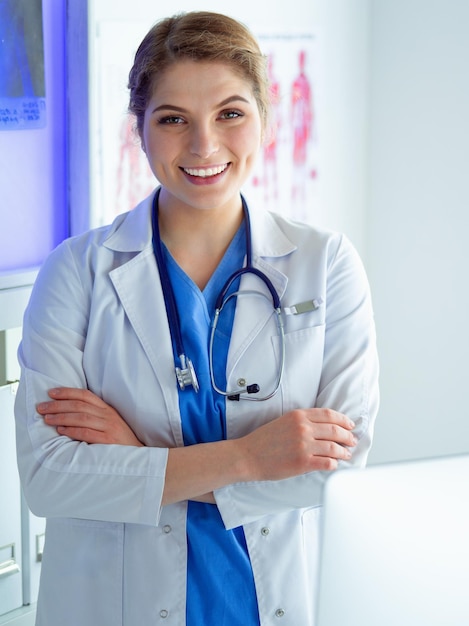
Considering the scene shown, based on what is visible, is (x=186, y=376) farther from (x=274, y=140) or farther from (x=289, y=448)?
(x=274, y=140)

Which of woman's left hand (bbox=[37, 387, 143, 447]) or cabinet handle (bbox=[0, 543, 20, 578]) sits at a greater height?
woman's left hand (bbox=[37, 387, 143, 447])

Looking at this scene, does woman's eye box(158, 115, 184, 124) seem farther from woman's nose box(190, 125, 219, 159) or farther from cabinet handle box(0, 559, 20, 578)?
cabinet handle box(0, 559, 20, 578)

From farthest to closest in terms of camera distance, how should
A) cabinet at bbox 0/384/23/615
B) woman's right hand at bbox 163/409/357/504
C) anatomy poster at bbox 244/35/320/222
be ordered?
anatomy poster at bbox 244/35/320/222 → cabinet at bbox 0/384/23/615 → woman's right hand at bbox 163/409/357/504

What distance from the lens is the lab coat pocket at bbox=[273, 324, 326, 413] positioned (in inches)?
53.9

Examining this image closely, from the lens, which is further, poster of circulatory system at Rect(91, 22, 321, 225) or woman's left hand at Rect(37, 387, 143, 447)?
poster of circulatory system at Rect(91, 22, 321, 225)

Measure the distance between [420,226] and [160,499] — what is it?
175 cm

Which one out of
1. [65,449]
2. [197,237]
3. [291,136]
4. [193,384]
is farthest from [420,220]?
[65,449]

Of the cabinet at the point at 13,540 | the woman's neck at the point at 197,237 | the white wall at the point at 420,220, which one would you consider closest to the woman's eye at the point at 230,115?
the woman's neck at the point at 197,237

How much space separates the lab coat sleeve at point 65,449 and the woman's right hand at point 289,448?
0.13 m

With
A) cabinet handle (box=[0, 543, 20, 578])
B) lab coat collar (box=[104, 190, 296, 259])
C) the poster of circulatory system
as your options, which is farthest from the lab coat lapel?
the poster of circulatory system

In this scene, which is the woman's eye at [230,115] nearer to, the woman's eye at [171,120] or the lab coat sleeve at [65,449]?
the woman's eye at [171,120]

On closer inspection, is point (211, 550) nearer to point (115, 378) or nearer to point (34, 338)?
point (115, 378)

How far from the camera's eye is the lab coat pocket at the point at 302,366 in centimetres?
137

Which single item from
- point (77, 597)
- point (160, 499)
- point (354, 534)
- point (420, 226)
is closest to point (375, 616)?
point (354, 534)
